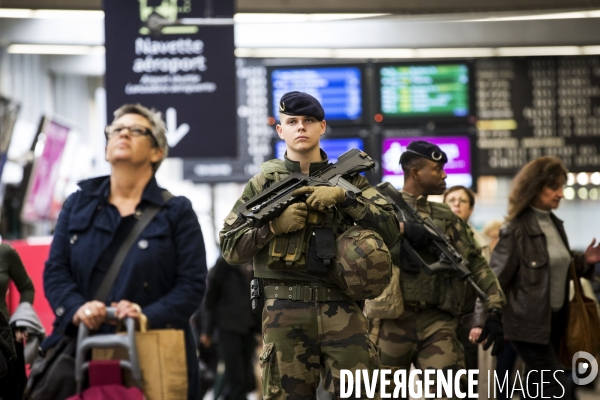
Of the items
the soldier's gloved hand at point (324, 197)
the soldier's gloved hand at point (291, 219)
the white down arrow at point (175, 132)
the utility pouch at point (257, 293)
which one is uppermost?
the white down arrow at point (175, 132)

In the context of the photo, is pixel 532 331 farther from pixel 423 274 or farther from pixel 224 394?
pixel 224 394

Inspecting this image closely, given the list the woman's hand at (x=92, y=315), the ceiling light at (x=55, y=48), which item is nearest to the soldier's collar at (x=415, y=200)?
the woman's hand at (x=92, y=315)

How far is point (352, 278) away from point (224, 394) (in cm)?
638

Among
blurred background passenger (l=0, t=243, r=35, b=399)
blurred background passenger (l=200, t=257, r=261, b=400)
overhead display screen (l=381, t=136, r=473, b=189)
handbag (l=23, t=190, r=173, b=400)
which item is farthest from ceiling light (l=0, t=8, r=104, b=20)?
handbag (l=23, t=190, r=173, b=400)

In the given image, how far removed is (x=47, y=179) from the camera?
55.1 feet

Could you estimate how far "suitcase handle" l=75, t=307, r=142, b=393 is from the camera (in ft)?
13.8

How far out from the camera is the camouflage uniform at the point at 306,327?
168 inches

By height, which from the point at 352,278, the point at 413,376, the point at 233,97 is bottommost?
the point at 413,376

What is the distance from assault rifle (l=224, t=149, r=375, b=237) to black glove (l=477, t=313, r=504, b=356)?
1736 millimetres

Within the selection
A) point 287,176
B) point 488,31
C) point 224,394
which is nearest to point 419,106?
point 488,31

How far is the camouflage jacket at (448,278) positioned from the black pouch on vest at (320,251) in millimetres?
1491

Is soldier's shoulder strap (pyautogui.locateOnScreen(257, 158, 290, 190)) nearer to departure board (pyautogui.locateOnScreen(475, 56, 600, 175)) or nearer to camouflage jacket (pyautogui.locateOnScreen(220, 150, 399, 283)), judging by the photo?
camouflage jacket (pyautogui.locateOnScreen(220, 150, 399, 283))

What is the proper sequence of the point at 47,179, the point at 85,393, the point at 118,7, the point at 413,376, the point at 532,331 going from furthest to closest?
the point at 47,179 → the point at 118,7 → the point at 532,331 → the point at 413,376 → the point at 85,393

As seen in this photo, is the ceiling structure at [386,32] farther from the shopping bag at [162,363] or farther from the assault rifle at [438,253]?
the shopping bag at [162,363]
